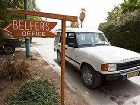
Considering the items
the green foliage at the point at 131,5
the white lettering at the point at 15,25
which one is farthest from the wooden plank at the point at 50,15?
the green foliage at the point at 131,5

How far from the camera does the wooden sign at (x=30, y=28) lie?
4.07 m

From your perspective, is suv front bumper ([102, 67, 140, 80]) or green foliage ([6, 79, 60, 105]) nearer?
green foliage ([6, 79, 60, 105])

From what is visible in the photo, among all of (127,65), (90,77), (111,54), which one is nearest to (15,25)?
(90,77)

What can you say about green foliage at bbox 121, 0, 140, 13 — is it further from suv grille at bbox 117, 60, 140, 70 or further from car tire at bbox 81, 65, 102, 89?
car tire at bbox 81, 65, 102, 89

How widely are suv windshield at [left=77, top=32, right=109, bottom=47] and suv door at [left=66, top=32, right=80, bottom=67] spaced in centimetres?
22

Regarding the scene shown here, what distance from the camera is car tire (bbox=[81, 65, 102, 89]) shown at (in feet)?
22.2

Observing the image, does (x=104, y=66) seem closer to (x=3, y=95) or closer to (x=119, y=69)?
(x=119, y=69)

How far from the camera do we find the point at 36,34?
165 inches

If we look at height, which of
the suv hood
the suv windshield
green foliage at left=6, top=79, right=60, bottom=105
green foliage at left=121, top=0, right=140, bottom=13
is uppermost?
green foliage at left=121, top=0, right=140, bottom=13

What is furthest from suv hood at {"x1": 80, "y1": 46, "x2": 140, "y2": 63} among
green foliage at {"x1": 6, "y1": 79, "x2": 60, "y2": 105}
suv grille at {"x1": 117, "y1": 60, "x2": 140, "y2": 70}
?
green foliage at {"x1": 6, "y1": 79, "x2": 60, "y2": 105}

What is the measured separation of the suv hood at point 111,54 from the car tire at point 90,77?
52cm

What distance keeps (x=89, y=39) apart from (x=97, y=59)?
1782 mm

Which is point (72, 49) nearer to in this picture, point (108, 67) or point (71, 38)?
point (71, 38)

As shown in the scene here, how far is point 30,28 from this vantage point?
13.6 feet
